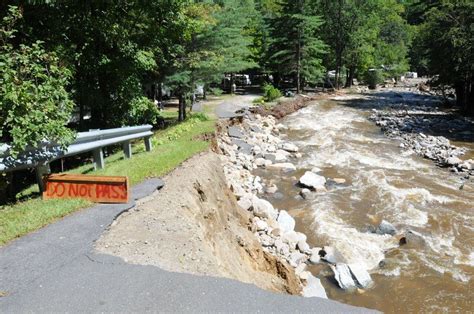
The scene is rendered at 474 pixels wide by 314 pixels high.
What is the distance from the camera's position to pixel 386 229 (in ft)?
33.2

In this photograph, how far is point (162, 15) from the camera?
12.6 meters

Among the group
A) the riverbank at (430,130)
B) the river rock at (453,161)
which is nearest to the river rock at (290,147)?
the riverbank at (430,130)

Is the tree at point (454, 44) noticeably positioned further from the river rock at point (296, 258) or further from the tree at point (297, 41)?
the river rock at point (296, 258)

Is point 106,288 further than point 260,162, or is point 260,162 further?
point 260,162

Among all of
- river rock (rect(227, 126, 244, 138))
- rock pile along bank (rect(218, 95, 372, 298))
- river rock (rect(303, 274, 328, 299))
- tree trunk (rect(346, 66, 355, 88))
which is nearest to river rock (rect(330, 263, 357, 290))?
rock pile along bank (rect(218, 95, 372, 298))

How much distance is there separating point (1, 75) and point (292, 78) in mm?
43016

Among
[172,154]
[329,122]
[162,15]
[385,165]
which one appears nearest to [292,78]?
[329,122]

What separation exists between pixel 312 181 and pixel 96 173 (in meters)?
7.79

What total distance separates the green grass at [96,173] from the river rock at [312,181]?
3.78 metres

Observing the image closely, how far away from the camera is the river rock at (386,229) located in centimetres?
1008

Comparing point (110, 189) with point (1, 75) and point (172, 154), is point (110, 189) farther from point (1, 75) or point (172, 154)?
point (172, 154)

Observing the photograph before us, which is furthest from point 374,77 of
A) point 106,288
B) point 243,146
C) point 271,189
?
point 106,288

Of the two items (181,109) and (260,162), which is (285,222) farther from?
(181,109)

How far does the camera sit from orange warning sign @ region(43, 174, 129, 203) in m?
6.29
